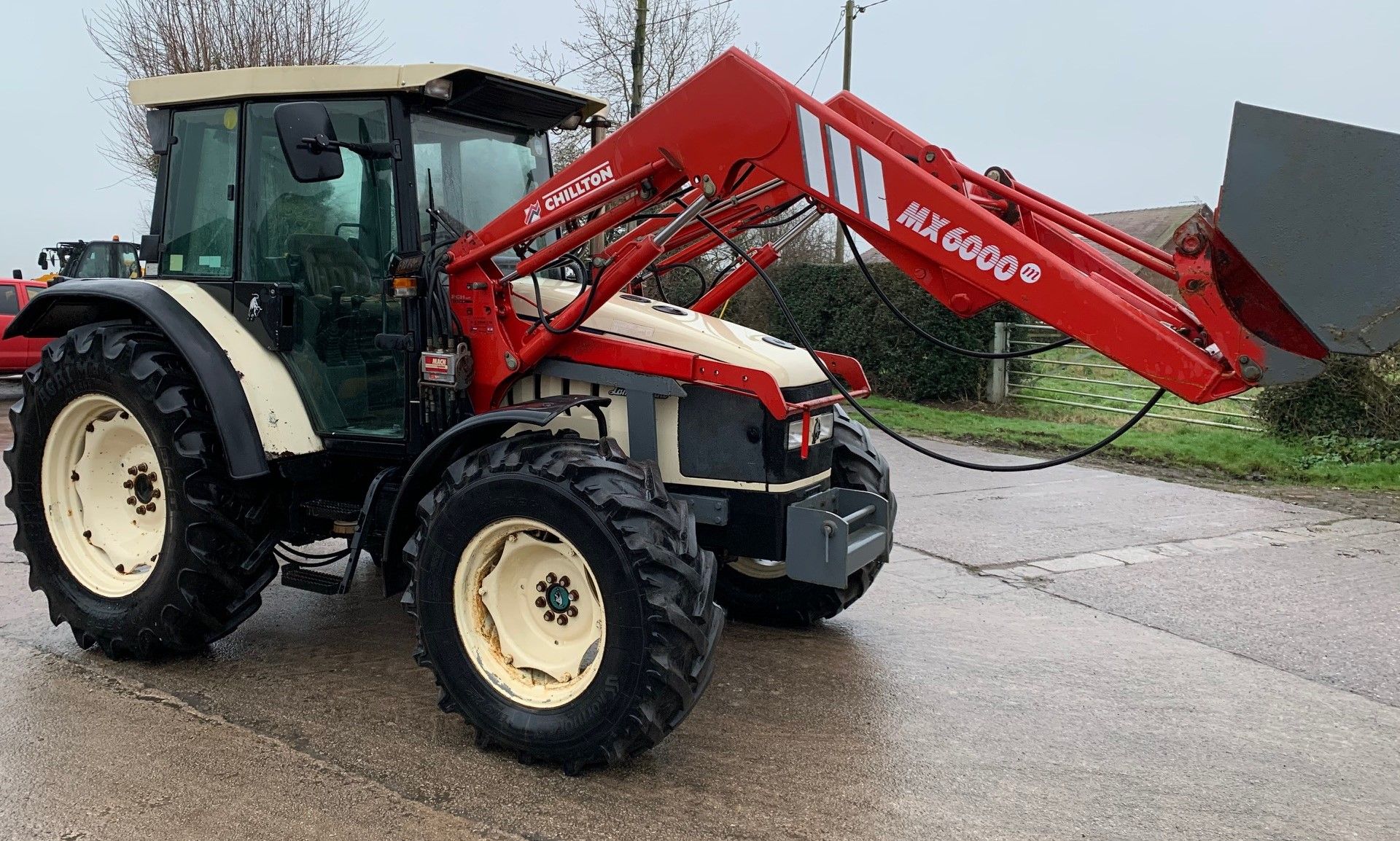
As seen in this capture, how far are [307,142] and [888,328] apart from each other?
12.2 m

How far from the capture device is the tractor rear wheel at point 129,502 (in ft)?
14.7

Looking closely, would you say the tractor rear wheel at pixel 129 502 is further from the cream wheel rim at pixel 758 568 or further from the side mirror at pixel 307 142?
the cream wheel rim at pixel 758 568

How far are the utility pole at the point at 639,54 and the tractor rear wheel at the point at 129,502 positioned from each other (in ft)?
32.6

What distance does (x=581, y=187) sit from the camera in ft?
13.6

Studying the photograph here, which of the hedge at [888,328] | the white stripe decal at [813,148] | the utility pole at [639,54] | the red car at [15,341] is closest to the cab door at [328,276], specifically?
the white stripe decal at [813,148]

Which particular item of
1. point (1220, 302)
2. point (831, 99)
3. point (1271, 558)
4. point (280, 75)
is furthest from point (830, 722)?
point (1271, 558)

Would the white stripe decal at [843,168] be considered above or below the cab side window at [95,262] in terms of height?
below

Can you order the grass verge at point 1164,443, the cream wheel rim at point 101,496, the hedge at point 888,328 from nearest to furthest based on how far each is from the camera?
the cream wheel rim at point 101,496 → the grass verge at point 1164,443 → the hedge at point 888,328

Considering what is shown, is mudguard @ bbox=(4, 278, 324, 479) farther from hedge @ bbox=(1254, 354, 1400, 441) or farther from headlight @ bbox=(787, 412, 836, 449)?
hedge @ bbox=(1254, 354, 1400, 441)

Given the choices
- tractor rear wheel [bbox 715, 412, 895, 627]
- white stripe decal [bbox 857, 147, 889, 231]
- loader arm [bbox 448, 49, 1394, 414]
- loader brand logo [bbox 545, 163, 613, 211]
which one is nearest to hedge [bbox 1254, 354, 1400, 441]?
tractor rear wheel [bbox 715, 412, 895, 627]

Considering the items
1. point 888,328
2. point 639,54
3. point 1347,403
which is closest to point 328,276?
point 1347,403

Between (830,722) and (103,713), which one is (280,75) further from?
(830,722)

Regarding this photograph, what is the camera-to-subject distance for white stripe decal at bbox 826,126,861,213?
375 centimetres

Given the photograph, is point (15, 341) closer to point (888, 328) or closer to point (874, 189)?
point (888, 328)
